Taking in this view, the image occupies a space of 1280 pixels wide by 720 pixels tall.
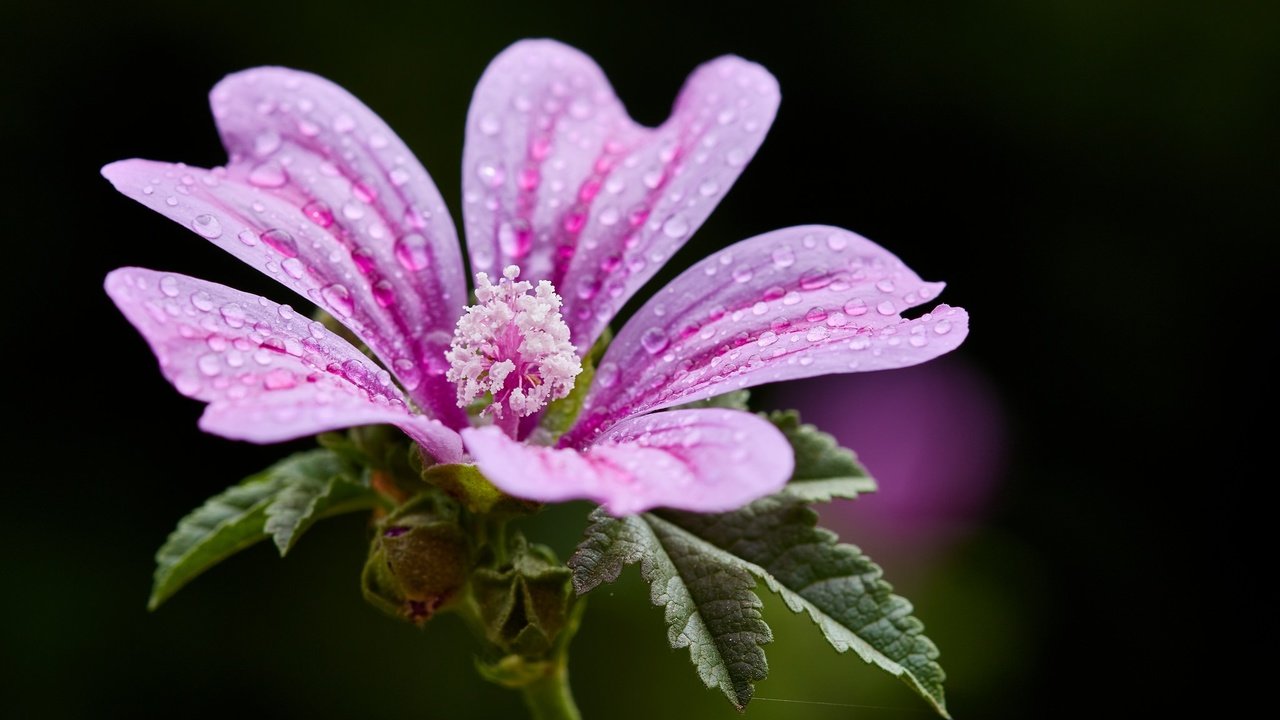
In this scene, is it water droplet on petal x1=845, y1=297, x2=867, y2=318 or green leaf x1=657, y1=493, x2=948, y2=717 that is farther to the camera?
water droplet on petal x1=845, y1=297, x2=867, y2=318

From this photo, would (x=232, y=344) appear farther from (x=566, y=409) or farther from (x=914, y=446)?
(x=914, y=446)

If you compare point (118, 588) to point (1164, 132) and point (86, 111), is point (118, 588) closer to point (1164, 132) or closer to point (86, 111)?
point (86, 111)

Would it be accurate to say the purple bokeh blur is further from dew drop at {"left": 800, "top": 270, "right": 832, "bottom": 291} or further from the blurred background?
dew drop at {"left": 800, "top": 270, "right": 832, "bottom": 291}

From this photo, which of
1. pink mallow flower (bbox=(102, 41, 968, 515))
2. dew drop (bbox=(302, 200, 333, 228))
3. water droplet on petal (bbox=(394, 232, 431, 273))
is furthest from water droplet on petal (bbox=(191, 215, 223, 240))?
water droplet on petal (bbox=(394, 232, 431, 273))

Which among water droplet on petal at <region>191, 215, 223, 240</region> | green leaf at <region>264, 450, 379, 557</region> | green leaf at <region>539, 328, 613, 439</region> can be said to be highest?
water droplet on petal at <region>191, 215, 223, 240</region>

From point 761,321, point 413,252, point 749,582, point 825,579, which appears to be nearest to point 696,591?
point 749,582
